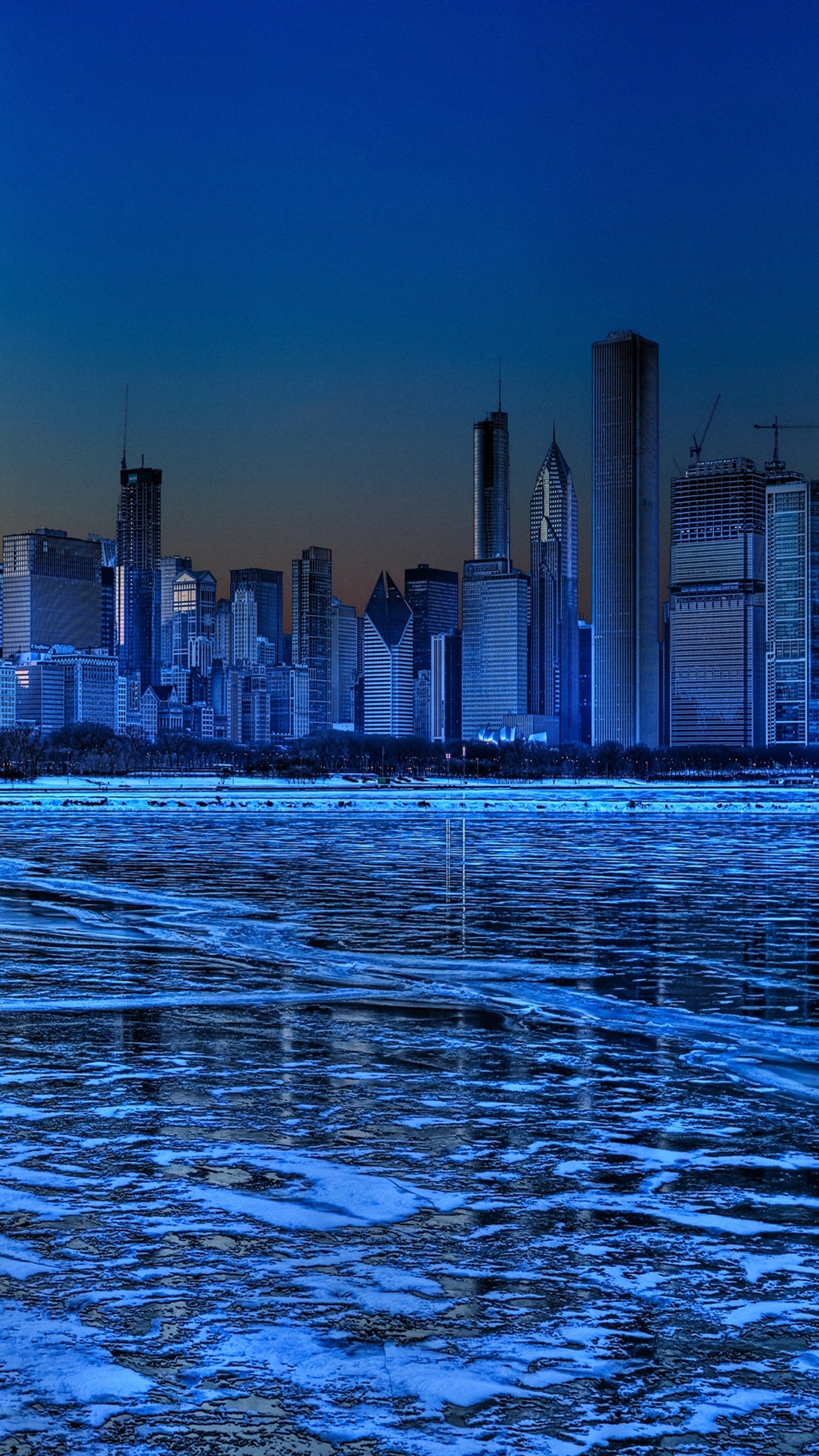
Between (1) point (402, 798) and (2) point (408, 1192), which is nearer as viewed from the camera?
(2) point (408, 1192)

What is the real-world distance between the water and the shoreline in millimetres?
56455

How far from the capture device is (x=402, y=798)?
3735 inches

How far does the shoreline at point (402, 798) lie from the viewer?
271 ft

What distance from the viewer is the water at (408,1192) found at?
20.5ft

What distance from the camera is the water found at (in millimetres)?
6254

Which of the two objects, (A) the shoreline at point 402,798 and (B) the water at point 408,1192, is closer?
(B) the water at point 408,1192

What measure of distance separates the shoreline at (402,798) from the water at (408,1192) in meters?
56.5

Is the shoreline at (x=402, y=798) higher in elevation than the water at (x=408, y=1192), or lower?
lower

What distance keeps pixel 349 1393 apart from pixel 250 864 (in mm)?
31098

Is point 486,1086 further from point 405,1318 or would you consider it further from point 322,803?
point 322,803

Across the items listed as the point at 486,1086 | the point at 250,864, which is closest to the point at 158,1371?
the point at 486,1086

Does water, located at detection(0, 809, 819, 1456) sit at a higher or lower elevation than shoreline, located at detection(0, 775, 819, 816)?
higher

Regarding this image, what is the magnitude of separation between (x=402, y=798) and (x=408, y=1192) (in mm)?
85690

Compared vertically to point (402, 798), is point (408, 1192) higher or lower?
higher
